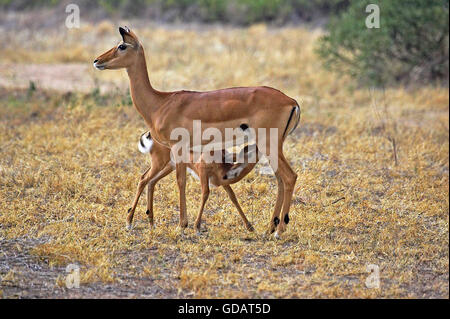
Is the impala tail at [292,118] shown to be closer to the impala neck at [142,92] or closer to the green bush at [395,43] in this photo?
the impala neck at [142,92]

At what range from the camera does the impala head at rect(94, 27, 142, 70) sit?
258 inches

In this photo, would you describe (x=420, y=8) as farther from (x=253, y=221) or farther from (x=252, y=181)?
(x=253, y=221)

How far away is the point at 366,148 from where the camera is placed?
9.64 metres

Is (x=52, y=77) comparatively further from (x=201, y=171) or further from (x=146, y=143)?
(x=201, y=171)

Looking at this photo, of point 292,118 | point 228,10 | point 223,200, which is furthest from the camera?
point 228,10

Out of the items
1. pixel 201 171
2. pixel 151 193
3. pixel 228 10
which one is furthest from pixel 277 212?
pixel 228 10

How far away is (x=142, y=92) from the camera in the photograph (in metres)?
6.71

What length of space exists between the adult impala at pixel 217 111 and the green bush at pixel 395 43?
699 centimetres

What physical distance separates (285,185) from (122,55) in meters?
1.94

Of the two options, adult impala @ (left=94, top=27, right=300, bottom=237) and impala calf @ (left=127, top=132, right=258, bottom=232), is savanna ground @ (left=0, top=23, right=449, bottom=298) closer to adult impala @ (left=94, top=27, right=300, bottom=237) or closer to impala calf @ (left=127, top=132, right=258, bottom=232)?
impala calf @ (left=127, top=132, right=258, bottom=232)

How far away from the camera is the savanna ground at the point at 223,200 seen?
5.57m

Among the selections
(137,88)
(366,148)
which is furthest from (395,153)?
(137,88)

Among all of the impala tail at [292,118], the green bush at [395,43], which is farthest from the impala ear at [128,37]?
the green bush at [395,43]
